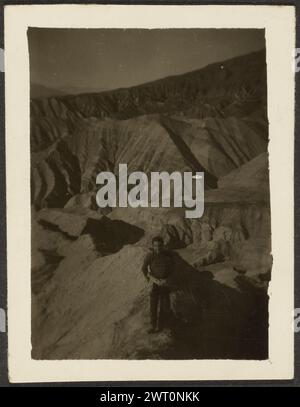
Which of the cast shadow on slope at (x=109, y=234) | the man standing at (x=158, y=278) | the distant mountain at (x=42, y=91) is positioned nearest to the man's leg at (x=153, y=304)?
the man standing at (x=158, y=278)

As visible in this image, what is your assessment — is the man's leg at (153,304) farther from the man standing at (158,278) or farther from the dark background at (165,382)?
the dark background at (165,382)

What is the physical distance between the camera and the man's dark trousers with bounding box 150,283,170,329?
1.17 m

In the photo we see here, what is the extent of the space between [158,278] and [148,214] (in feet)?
0.46

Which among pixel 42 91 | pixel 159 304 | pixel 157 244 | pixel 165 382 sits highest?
pixel 42 91

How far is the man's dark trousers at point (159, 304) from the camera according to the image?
117 centimetres

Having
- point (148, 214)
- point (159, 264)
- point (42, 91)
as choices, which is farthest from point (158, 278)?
point (42, 91)

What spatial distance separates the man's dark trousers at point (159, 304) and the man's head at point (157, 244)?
8cm

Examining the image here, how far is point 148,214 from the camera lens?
1.18 metres

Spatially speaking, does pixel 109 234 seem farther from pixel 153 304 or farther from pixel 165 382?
pixel 165 382

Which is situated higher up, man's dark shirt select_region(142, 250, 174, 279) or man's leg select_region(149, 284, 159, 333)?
man's dark shirt select_region(142, 250, 174, 279)

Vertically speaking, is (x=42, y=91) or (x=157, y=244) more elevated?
(x=42, y=91)

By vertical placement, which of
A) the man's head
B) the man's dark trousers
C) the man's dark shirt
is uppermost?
the man's head

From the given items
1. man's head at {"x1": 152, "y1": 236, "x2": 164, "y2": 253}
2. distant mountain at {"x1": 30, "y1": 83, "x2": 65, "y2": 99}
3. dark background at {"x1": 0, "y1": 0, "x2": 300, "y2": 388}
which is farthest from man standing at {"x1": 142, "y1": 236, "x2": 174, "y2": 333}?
distant mountain at {"x1": 30, "y1": 83, "x2": 65, "y2": 99}

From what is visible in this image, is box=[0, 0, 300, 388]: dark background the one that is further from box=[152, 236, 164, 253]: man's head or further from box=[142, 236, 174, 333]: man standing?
box=[152, 236, 164, 253]: man's head
